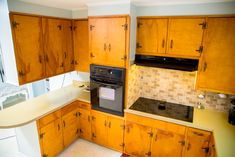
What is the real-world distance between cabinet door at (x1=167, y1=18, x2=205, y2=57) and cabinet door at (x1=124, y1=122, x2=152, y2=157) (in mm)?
1265

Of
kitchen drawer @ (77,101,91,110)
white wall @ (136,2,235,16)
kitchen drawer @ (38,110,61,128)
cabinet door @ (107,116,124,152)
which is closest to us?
white wall @ (136,2,235,16)

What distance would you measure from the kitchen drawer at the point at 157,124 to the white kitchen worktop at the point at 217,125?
0.05m

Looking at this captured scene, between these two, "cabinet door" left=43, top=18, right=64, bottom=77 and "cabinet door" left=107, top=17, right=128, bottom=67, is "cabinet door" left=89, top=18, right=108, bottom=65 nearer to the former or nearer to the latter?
"cabinet door" left=107, top=17, right=128, bottom=67

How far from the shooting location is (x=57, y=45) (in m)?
2.72

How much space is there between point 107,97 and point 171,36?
1.38 meters

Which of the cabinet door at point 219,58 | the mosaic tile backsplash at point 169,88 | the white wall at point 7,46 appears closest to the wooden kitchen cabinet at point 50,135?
the white wall at point 7,46

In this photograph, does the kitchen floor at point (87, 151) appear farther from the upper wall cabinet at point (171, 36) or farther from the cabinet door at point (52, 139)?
the upper wall cabinet at point (171, 36)

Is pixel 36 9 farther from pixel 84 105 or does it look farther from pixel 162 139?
pixel 162 139

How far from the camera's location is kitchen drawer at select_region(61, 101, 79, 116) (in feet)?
8.73

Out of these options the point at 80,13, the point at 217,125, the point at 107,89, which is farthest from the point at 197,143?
the point at 80,13

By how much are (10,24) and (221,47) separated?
276 centimetres

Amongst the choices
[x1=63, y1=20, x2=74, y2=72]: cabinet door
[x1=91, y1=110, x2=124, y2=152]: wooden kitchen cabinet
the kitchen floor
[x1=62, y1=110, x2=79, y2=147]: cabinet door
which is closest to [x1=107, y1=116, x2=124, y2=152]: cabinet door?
[x1=91, y1=110, x2=124, y2=152]: wooden kitchen cabinet

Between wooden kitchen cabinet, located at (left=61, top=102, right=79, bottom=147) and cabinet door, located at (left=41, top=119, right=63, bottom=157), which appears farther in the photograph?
wooden kitchen cabinet, located at (left=61, top=102, right=79, bottom=147)

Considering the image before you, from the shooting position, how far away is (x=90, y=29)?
248 centimetres
